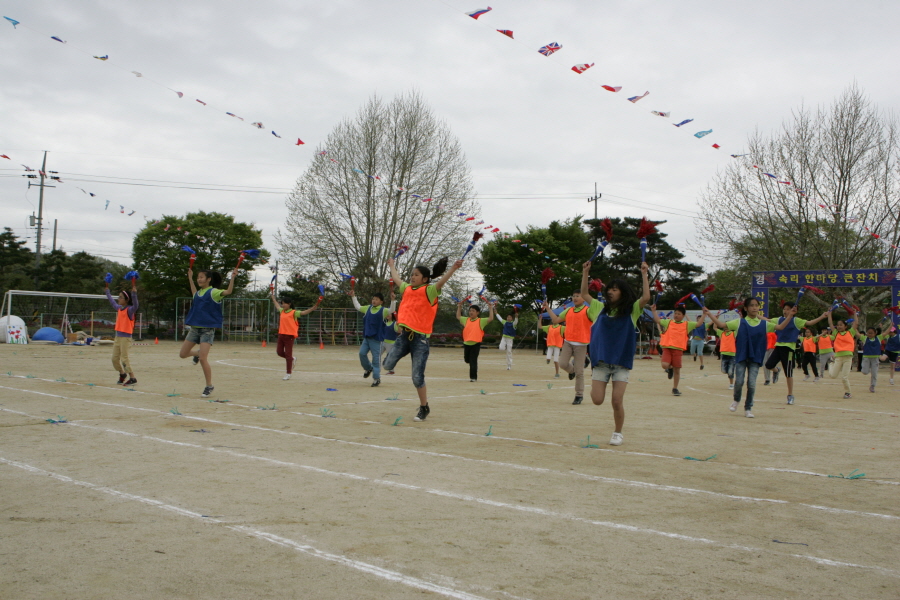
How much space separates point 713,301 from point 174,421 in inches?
2103

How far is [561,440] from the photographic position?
24.0 ft

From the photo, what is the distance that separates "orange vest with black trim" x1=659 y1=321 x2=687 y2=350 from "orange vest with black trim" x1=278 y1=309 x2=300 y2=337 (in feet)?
24.9

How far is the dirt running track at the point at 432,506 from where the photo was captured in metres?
3.26

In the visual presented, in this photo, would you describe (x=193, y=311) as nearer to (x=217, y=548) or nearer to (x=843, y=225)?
(x=217, y=548)

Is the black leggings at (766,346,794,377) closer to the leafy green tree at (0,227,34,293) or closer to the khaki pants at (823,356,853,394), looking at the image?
the khaki pants at (823,356,853,394)

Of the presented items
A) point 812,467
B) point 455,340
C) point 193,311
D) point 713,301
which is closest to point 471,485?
point 812,467

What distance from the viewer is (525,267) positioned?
4512 centimetres

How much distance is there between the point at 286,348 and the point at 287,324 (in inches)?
21.8

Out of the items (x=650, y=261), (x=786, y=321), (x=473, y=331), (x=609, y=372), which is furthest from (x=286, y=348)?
(x=650, y=261)

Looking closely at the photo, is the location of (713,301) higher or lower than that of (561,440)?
higher

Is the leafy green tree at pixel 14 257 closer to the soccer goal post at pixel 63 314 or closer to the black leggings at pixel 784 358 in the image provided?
the soccer goal post at pixel 63 314

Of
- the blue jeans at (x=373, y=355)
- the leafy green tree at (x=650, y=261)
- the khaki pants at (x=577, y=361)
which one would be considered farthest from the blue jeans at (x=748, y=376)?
the leafy green tree at (x=650, y=261)

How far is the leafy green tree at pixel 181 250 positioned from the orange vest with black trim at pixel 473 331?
29.4m

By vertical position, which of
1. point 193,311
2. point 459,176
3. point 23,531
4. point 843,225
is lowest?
point 23,531
